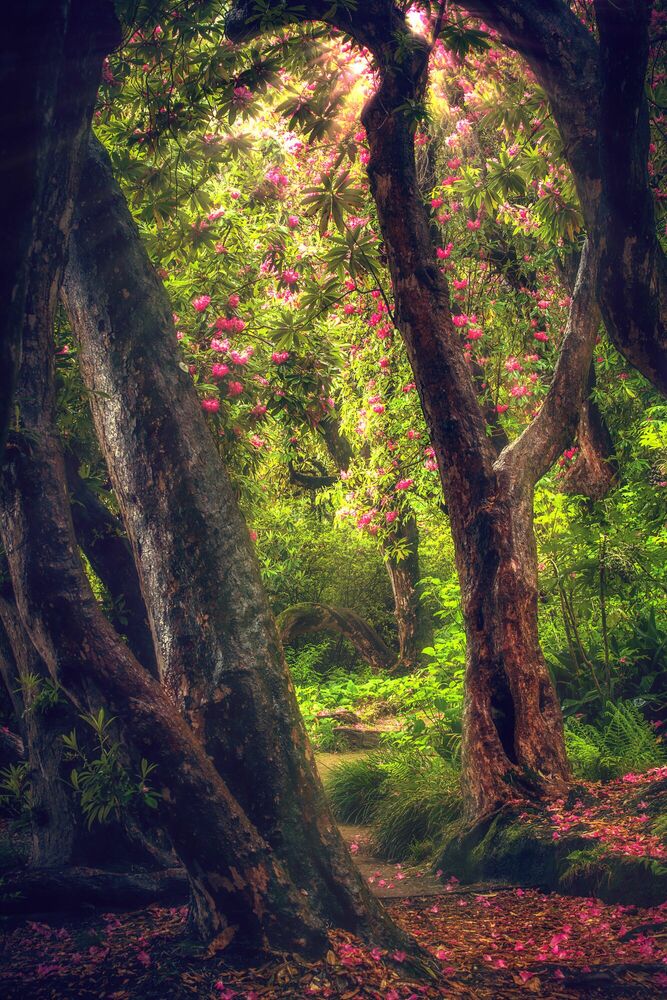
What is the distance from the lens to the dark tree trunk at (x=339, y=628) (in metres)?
15.4

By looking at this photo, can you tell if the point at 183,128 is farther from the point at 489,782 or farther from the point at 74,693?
the point at 489,782

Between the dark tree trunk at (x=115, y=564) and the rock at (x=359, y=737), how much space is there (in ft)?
15.5

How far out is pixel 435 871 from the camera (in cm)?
582

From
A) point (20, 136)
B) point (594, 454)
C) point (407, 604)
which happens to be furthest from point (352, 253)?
point (407, 604)

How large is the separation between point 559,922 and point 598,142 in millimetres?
4063

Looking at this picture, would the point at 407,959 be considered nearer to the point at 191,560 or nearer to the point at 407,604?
the point at 191,560

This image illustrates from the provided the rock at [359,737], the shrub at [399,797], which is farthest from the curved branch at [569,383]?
the rock at [359,737]

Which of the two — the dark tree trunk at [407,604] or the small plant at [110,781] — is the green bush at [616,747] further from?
the dark tree trunk at [407,604]

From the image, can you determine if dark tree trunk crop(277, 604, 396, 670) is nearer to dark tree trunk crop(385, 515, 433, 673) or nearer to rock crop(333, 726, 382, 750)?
dark tree trunk crop(385, 515, 433, 673)

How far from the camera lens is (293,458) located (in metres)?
9.03

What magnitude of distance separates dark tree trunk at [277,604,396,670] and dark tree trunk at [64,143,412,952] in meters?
11.2

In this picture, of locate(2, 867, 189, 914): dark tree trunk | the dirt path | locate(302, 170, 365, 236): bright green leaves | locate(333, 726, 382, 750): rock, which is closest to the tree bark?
locate(302, 170, 365, 236): bright green leaves

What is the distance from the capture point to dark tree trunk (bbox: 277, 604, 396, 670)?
15.4 m

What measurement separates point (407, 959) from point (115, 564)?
3.85 meters
